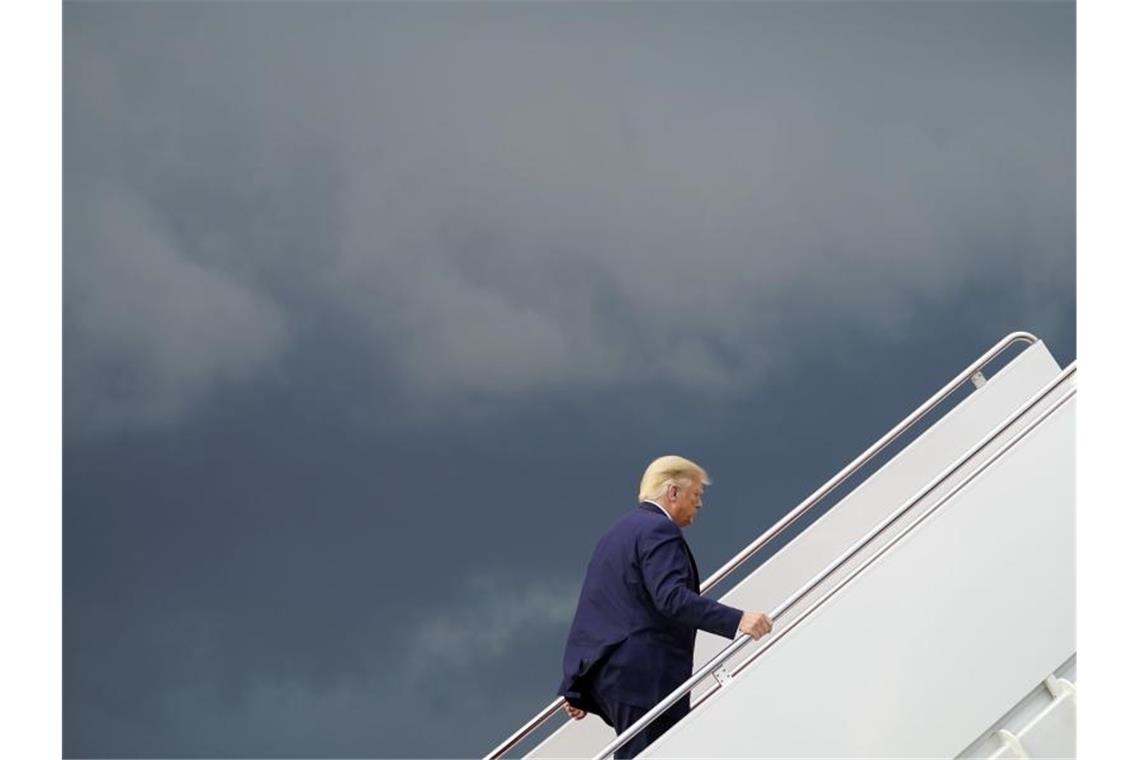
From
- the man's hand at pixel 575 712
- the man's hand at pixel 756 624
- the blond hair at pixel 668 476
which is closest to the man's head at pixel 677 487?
the blond hair at pixel 668 476

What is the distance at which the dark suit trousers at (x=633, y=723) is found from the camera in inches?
217

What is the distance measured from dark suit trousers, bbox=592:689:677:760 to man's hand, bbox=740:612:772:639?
1.59 ft

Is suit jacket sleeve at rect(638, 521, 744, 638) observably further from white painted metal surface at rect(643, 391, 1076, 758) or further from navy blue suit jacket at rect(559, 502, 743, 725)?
white painted metal surface at rect(643, 391, 1076, 758)

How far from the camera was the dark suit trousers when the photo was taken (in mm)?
5500

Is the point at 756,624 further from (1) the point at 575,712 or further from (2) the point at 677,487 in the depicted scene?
(1) the point at 575,712

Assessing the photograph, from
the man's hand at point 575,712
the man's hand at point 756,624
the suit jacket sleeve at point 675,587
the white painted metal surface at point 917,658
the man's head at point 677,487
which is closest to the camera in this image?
the white painted metal surface at point 917,658

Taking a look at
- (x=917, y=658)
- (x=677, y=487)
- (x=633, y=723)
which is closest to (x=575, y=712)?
(x=633, y=723)

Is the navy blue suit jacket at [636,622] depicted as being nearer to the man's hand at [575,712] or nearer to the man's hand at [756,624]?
the man's hand at [575,712]

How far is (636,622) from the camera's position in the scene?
5.56m

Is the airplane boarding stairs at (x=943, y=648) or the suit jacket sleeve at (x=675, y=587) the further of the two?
the suit jacket sleeve at (x=675, y=587)

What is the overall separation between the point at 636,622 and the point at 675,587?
0.72 ft

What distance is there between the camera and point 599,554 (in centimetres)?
571
